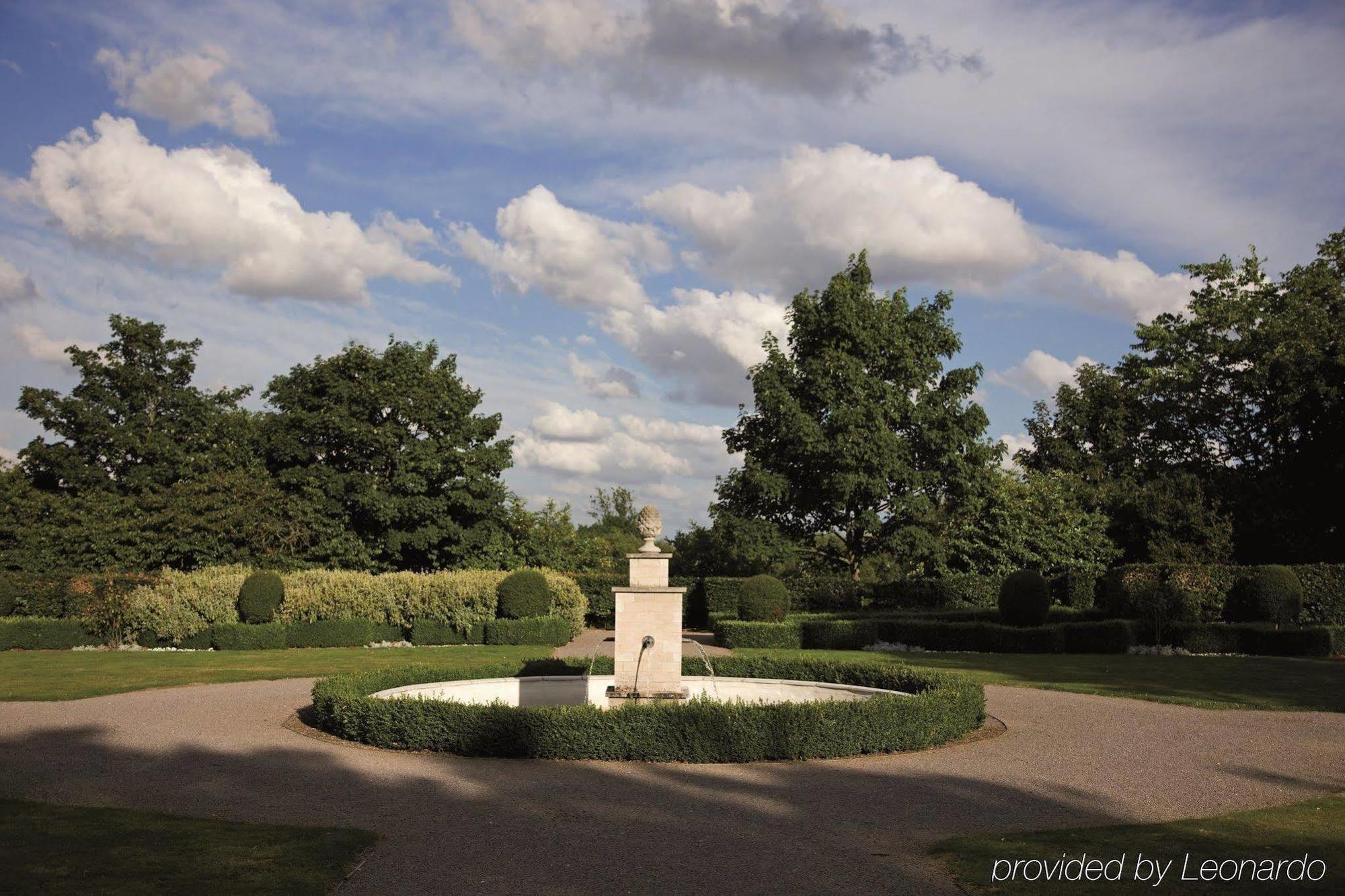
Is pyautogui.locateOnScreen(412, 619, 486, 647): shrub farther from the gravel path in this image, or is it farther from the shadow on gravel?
the shadow on gravel

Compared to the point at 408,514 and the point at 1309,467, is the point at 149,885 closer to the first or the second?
the point at 408,514

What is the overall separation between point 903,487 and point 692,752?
28075 millimetres

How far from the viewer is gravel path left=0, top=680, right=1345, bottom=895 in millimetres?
7266

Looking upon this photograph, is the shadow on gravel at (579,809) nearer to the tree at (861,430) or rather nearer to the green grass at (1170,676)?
the green grass at (1170,676)

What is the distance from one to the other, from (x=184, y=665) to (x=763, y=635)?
14274 millimetres

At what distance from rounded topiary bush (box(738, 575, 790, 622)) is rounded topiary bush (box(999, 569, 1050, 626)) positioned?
628cm

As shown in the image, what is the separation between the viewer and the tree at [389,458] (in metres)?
36.7

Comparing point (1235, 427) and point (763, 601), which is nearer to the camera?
point (763, 601)

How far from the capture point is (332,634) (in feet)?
95.2

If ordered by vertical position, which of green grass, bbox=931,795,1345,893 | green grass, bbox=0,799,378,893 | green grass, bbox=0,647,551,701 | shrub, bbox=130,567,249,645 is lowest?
green grass, bbox=0,647,551,701

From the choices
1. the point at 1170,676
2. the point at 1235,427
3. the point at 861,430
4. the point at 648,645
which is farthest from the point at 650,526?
the point at 1235,427

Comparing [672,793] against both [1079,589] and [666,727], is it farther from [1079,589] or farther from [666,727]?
[1079,589]

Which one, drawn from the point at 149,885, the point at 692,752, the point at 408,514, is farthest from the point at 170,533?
the point at 149,885

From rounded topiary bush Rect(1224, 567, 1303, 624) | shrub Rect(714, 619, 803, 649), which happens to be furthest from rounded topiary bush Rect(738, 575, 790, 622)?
rounded topiary bush Rect(1224, 567, 1303, 624)
